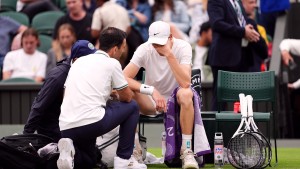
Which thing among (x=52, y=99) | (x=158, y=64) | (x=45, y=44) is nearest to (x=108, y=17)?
(x=45, y=44)

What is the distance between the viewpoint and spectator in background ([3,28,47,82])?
1716cm

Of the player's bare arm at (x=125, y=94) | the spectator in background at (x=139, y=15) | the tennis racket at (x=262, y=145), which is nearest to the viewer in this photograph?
the player's bare arm at (x=125, y=94)

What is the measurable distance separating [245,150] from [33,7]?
819cm

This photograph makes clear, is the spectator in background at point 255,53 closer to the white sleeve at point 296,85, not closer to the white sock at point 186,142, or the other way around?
the white sleeve at point 296,85

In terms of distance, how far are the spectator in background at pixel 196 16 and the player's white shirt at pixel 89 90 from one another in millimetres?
7058

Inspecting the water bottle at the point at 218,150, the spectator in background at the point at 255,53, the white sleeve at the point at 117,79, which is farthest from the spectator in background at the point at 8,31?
the white sleeve at the point at 117,79

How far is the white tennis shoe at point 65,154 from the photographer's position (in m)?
10.6

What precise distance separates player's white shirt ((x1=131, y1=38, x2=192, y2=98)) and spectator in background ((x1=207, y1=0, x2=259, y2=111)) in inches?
92.6

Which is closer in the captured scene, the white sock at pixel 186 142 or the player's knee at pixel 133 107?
the player's knee at pixel 133 107

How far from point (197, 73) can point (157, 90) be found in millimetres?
669

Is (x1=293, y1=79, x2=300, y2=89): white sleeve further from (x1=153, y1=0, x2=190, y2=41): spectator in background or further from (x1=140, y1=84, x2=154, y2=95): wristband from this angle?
(x1=140, y1=84, x2=154, y2=95): wristband

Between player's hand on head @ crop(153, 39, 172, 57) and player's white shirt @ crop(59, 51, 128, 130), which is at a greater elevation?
player's hand on head @ crop(153, 39, 172, 57)

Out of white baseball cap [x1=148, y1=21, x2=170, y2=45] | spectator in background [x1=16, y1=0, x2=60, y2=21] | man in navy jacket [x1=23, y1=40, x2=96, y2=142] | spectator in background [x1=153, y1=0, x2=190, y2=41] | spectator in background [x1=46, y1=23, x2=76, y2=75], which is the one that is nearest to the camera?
man in navy jacket [x1=23, y1=40, x2=96, y2=142]

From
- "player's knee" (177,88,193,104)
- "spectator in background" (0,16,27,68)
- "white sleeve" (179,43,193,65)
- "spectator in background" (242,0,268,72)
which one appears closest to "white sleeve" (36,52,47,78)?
"spectator in background" (0,16,27,68)
